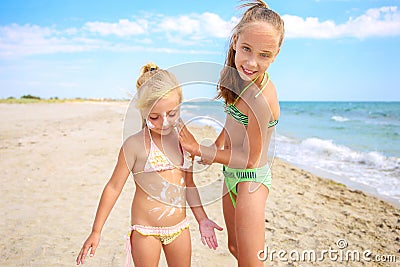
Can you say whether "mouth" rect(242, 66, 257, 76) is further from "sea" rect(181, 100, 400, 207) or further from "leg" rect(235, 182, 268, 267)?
"leg" rect(235, 182, 268, 267)

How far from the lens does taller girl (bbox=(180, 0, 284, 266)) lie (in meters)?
2.33

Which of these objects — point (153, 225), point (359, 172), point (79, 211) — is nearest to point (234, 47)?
point (153, 225)

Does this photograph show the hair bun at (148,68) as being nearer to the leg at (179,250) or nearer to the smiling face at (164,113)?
the smiling face at (164,113)

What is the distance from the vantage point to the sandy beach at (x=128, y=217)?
391 centimetres

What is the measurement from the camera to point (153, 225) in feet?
7.97

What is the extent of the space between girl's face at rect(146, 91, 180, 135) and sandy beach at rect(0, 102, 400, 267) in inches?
19.1

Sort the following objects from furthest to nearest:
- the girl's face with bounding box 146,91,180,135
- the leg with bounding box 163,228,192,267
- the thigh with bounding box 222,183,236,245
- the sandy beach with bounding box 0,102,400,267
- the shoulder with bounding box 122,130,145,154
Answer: the sandy beach with bounding box 0,102,400,267 → the thigh with bounding box 222,183,236,245 → the leg with bounding box 163,228,192,267 → the shoulder with bounding box 122,130,145,154 → the girl's face with bounding box 146,91,180,135

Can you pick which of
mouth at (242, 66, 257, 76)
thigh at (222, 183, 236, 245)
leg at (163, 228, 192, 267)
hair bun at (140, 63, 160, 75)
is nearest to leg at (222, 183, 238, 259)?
thigh at (222, 183, 236, 245)

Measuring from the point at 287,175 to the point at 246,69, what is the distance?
575cm

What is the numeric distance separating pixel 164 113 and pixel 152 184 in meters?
0.44

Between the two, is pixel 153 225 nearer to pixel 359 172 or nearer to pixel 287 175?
pixel 287 175

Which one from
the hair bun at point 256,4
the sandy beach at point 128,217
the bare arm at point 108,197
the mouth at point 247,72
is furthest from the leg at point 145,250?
the hair bun at point 256,4

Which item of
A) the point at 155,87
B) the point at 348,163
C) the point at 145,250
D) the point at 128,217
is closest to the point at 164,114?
the point at 155,87
